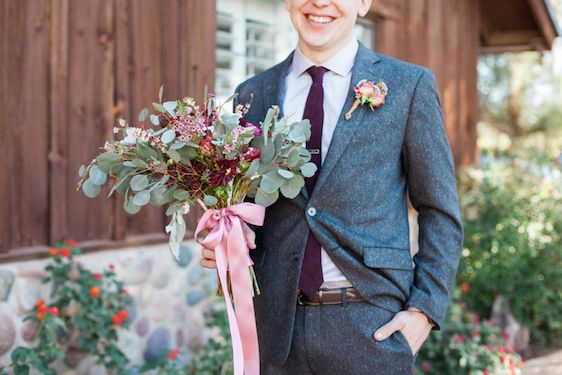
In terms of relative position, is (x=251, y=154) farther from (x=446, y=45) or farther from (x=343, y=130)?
(x=446, y=45)

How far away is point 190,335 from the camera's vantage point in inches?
187

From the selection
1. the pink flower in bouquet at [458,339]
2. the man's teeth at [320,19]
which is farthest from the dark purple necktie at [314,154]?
the pink flower in bouquet at [458,339]

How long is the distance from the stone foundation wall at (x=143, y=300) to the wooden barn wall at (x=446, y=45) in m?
3.12

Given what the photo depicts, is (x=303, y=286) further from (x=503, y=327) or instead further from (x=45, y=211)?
(x=503, y=327)

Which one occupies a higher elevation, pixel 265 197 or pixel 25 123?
pixel 25 123

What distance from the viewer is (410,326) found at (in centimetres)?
231

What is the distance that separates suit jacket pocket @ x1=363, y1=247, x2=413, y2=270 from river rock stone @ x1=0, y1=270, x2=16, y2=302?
6.56 feet

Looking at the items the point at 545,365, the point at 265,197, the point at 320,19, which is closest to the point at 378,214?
the point at 265,197

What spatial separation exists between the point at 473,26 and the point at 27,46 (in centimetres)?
637

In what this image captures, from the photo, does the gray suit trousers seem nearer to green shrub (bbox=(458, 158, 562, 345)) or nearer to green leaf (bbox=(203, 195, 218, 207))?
green leaf (bbox=(203, 195, 218, 207))

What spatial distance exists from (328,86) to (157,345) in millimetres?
2528

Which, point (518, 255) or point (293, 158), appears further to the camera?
point (518, 255)

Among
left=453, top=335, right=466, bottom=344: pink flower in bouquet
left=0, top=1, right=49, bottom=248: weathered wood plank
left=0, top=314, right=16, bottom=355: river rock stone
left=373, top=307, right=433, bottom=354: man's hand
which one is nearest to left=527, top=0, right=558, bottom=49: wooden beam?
left=453, top=335, right=466, bottom=344: pink flower in bouquet

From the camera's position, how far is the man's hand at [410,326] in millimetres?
2268
